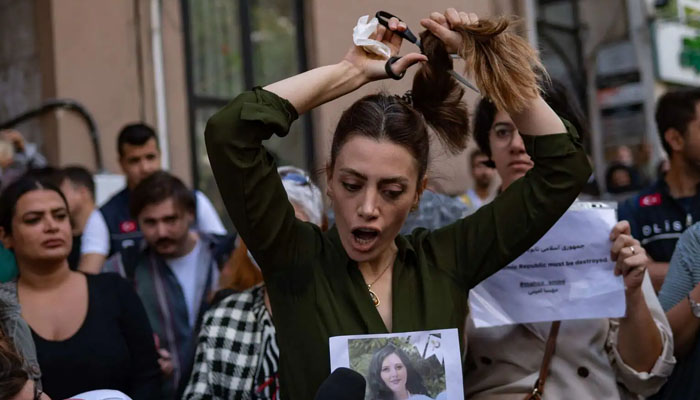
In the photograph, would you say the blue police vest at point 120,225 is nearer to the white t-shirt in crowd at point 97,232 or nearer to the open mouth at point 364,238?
the white t-shirt in crowd at point 97,232

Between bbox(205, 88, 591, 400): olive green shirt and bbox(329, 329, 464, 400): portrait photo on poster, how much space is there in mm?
36

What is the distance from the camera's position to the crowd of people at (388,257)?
248 cm

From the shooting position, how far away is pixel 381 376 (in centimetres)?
247

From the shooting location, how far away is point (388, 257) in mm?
2662

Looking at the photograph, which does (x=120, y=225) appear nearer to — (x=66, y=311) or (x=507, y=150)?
(x=66, y=311)

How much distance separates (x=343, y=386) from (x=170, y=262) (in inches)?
119

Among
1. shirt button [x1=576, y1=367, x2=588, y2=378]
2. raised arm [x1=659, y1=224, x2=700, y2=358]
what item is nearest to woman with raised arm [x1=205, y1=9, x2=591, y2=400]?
shirt button [x1=576, y1=367, x2=588, y2=378]

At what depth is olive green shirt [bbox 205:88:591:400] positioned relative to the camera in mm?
2389

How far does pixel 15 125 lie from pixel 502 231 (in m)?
6.44

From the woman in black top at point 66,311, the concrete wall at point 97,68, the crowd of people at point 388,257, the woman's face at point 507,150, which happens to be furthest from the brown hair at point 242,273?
the concrete wall at point 97,68

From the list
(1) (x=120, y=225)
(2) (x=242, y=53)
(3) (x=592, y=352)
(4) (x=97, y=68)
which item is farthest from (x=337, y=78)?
(2) (x=242, y=53)

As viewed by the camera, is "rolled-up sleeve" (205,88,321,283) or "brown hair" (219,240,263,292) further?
"brown hair" (219,240,263,292)

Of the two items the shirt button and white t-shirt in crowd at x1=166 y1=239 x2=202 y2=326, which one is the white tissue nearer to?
the shirt button

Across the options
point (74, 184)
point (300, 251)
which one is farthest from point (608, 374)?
point (74, 184)
